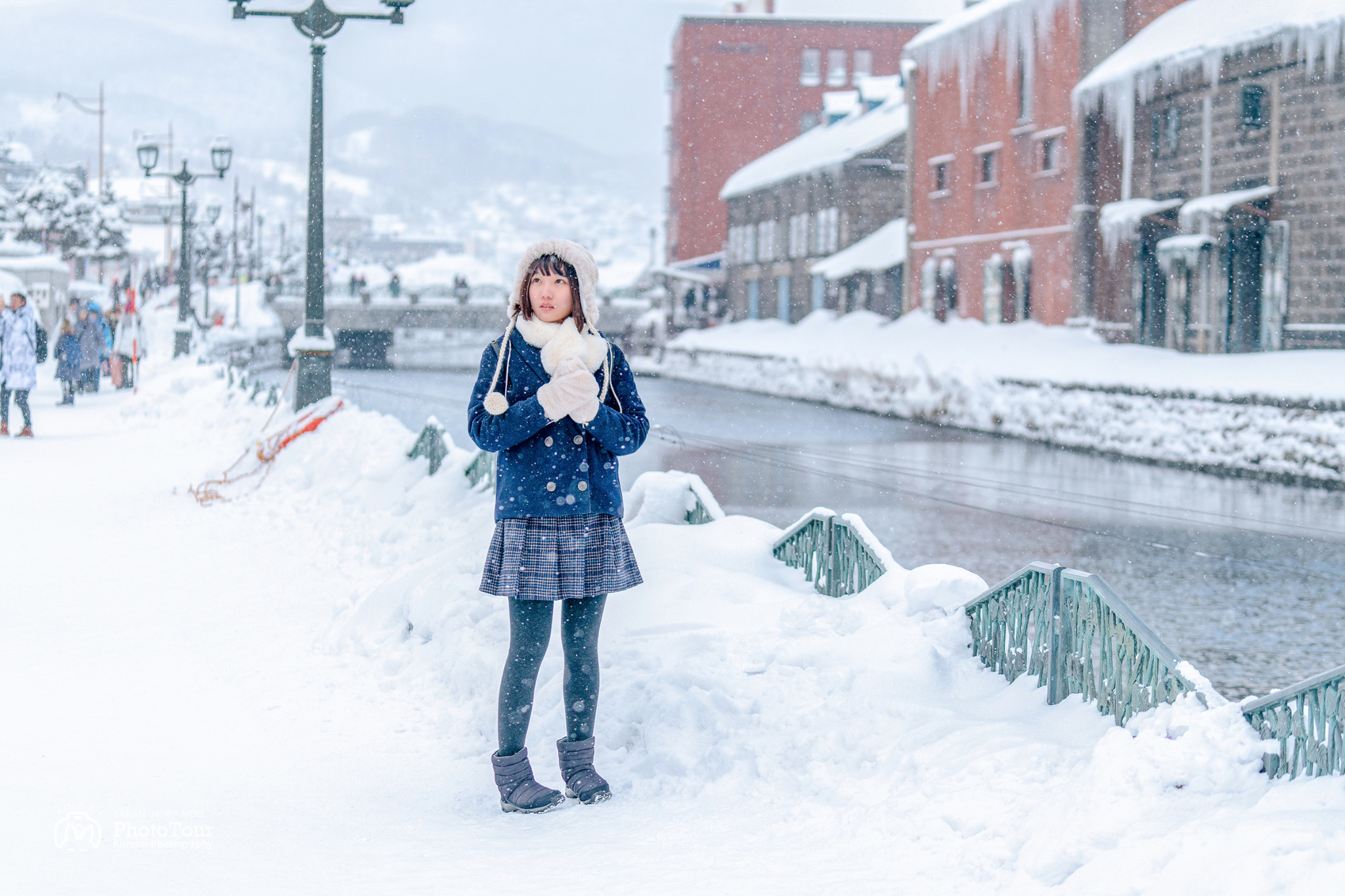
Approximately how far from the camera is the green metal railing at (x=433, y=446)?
984 centimetres

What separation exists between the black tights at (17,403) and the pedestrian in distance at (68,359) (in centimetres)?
587

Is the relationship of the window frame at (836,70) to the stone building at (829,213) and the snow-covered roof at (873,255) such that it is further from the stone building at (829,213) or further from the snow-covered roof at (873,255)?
the snow-covered roof at (873,255)

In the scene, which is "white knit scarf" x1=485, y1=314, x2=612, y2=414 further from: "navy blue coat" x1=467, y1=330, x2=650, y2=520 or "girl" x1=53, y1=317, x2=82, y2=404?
"girl" x1=53, y1=317, x2=82, y2=404

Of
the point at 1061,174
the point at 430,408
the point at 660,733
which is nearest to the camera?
the point at 660,733

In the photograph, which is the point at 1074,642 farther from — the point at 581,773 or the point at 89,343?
the point at 89,343

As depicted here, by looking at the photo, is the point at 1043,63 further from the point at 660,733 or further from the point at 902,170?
the point at 660,733

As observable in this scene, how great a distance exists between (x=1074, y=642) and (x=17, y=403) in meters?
15.3

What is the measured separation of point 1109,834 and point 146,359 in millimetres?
34245

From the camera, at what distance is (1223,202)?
2358 centimetres

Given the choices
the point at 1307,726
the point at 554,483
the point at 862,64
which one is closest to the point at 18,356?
the point at 554,483

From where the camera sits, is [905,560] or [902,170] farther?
[902,170]

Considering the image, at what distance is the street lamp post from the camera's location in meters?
13.7

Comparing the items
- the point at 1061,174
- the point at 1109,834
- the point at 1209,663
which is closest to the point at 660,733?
the point at 1109,834

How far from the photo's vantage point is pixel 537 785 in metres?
4.22
